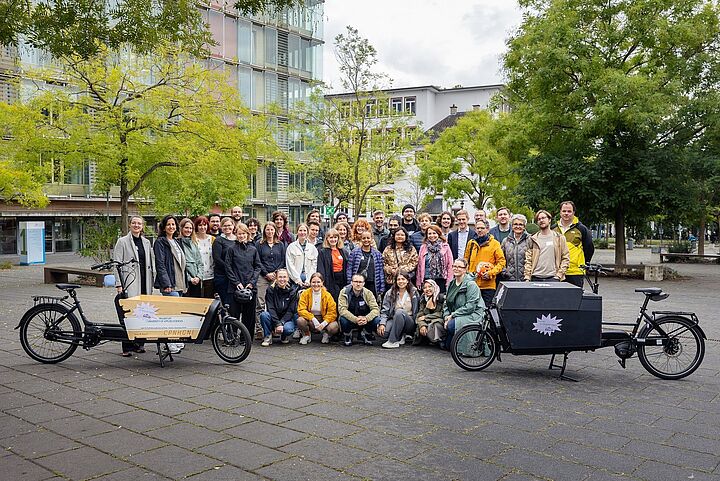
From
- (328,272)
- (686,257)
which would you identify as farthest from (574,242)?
(686,257)

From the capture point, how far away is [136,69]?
68.7 ft

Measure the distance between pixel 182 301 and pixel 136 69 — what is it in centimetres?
1485

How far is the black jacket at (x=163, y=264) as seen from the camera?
9055mm

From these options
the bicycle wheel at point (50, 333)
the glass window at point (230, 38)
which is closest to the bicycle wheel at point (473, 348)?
the bicycle wheel at point (50, 333)

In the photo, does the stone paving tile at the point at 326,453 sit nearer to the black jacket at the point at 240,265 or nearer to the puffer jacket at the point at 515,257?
the black jacket at the point at 240,265

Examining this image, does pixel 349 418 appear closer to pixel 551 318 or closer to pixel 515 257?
pixel 551 318

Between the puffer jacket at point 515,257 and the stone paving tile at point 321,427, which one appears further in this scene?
the puffer jacket at point 515,257

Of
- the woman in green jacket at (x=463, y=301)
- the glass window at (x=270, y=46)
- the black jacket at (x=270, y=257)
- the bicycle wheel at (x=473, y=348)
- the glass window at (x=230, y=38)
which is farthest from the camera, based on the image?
the glass window at (x=270, y=46)

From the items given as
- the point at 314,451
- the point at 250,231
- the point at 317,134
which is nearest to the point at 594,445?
the point at 314,451

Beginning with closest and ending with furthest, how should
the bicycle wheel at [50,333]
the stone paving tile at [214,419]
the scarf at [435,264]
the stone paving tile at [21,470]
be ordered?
1. the stone paving tile at [21,470]
2. the stone paving tile at [214,419]
3. the bicycle wheel at [50,333]
4. the scarf at [435,264]

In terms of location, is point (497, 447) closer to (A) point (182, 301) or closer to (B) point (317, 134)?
(A) point (182, 301)

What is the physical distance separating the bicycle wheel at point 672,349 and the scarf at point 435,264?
3.08 metres

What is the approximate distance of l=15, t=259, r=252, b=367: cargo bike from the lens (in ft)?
26.7

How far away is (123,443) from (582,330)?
4842 mm
